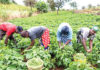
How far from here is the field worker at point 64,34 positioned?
3.86m

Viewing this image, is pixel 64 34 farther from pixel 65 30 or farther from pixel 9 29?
pixel 9 29

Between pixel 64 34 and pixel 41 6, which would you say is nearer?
pixel 64 34

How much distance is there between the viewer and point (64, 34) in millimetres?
4191

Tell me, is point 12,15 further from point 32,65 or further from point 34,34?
point 32,65

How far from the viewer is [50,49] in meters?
4.03

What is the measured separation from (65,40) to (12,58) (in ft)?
6.49

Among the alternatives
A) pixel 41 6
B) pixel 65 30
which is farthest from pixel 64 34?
pixel 41 6

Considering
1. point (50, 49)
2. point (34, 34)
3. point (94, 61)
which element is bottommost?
point (94, 61)

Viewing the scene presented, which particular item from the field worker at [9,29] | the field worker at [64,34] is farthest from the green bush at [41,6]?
the field worker at [64,34]

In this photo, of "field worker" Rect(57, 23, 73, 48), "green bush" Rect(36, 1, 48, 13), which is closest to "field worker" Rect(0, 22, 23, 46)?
"field worker" Rect(57, 23, 73, 48)

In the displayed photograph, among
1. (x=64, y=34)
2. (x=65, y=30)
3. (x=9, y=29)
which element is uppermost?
(x=9, y=29)

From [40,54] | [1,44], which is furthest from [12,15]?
[40,54]

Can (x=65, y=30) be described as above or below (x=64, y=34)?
above

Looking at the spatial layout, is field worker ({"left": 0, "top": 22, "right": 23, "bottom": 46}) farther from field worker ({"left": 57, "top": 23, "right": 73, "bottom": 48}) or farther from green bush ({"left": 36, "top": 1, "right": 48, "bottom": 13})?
green bush ({"left": 36, "top": 1, "right": 48, "bottom": 13})
